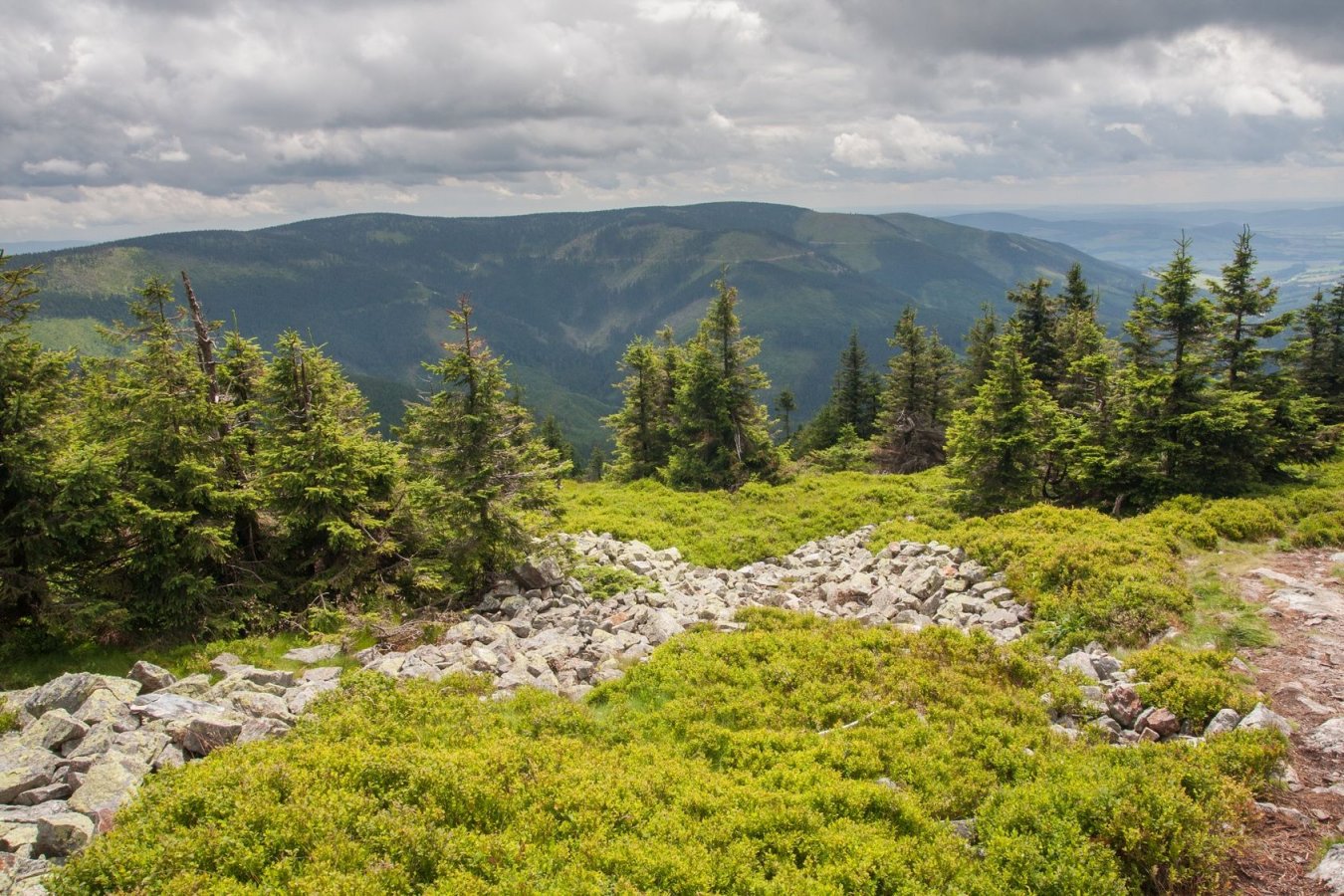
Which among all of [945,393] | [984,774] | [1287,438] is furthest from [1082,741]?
[945,393]

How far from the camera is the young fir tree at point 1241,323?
21266 mm

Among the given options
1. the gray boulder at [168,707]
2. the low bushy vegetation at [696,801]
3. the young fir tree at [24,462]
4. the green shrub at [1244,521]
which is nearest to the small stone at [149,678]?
the gray boulder at [168,707]

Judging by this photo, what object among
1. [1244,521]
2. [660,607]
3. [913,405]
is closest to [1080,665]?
[660,607]

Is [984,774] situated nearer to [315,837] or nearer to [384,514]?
[315,837]

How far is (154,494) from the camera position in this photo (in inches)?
603

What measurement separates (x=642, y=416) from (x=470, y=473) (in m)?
23.6

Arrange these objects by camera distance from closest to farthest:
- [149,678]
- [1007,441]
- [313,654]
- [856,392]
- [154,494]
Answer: [149,678] → [313,654] → [154,494] → [1007,441] → [856,392]

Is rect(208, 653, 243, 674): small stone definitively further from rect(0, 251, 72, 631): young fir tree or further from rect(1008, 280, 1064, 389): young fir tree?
rect(1008, 280, 1064, 389): young fir tree

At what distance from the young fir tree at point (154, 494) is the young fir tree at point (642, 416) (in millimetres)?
25158

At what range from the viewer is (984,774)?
29.8ft

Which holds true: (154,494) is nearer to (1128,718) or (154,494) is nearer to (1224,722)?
(1128,718)

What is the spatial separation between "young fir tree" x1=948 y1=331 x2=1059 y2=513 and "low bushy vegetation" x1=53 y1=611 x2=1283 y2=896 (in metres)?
Result: 12.6

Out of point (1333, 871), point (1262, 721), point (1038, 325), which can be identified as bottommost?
point (1333, 871)

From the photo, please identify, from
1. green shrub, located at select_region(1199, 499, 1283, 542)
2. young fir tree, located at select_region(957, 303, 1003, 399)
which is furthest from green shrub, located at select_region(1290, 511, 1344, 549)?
young fir tree, located at select_region(957, 303, 1003, 399)
